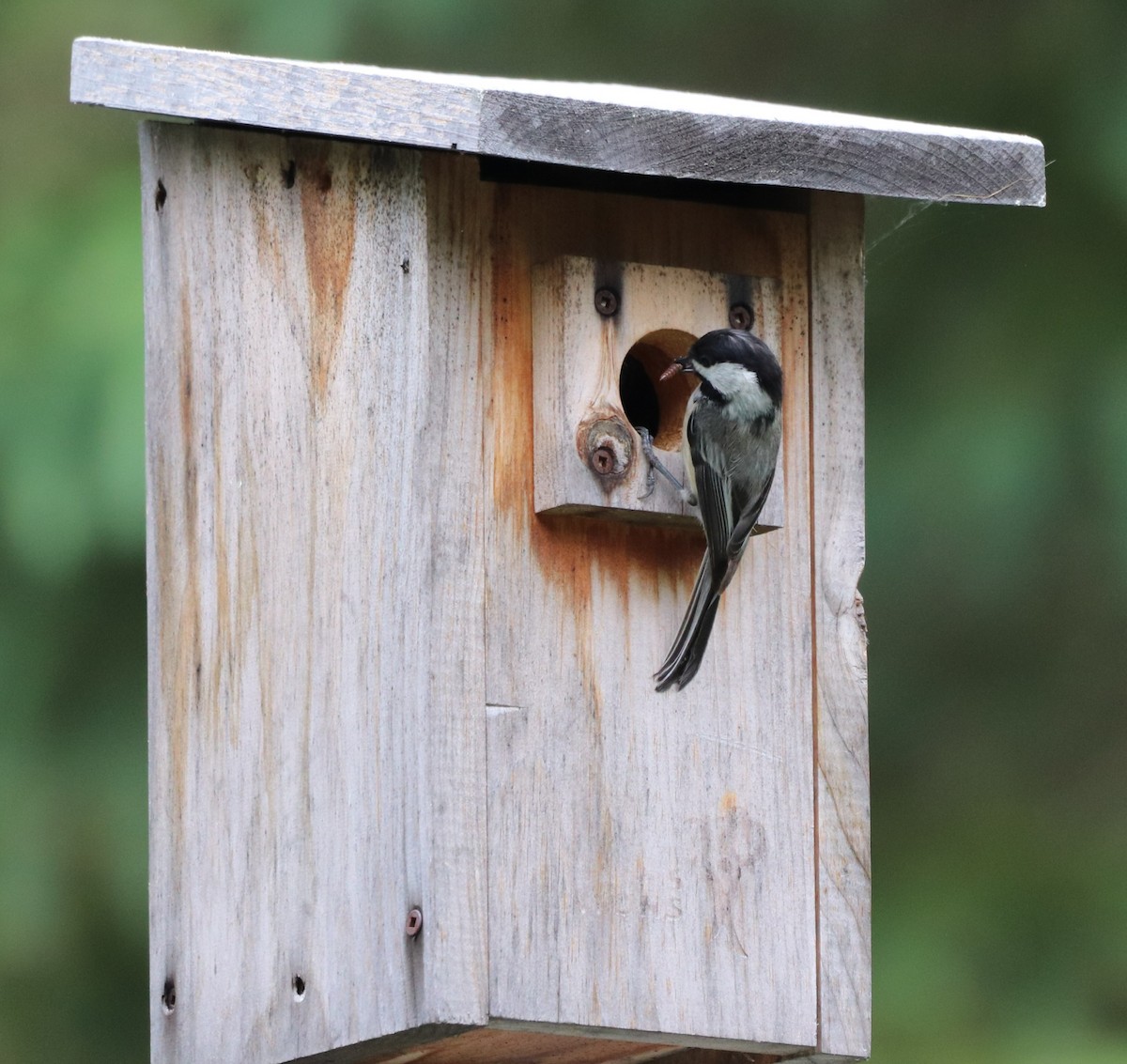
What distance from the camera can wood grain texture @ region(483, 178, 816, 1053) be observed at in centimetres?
389

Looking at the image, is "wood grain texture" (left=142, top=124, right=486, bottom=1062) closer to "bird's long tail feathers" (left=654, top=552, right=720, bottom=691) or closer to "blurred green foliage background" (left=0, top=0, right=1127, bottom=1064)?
"bird's long tail feathers" (left=654, top=552, right=720, bottom=691)

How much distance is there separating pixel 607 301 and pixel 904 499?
3210 mm

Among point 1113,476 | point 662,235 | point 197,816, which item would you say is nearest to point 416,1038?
point 197,816

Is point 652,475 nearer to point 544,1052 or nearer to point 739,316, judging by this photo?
point 739,316

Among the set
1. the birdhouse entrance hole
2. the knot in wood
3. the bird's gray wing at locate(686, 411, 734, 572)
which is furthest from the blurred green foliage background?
the bird's gray wing at locate(686, 411, 734, 572)

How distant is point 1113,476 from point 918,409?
2.02ft

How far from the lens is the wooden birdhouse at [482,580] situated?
383cm

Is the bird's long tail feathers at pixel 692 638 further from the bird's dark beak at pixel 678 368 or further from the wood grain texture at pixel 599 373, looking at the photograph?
the bird's dark beak at pixel 678 368

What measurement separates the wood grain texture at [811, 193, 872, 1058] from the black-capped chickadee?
0.68ft

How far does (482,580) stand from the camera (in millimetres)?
3893

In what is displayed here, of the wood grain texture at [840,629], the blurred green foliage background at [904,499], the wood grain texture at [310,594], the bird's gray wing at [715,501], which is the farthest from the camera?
the blurred green foliage background at [904,499]

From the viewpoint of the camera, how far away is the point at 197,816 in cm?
411

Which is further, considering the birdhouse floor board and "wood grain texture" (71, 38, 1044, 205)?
the birdhouse floor board

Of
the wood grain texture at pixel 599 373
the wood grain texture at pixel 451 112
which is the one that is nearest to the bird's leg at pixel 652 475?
the wood grain texture at pixel 599 373
